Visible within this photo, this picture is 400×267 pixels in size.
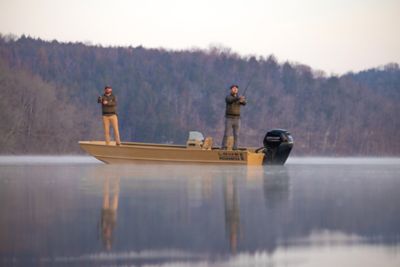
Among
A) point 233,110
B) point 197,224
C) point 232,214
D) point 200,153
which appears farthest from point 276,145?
point 197,224

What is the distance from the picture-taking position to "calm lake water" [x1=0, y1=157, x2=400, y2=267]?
29.4 ft

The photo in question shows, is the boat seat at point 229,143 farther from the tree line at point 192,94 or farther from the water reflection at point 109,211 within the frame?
the tree line at point 192,94

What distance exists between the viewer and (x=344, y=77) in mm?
75812

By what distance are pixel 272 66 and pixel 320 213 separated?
2612 inches

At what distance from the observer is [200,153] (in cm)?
2595

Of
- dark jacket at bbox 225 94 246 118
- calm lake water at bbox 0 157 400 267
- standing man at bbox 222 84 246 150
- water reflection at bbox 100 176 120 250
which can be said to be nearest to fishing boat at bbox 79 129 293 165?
standing man at bbox 222 84 246 150

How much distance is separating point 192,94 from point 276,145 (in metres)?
→ 45.9

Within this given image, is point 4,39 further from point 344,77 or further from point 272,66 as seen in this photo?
point 344,77

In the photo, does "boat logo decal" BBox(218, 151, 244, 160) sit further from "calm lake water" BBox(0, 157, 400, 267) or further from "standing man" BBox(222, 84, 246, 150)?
"calm lake water" BBox(0, 157, 400, 267)

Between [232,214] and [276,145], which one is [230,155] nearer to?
[276,145]

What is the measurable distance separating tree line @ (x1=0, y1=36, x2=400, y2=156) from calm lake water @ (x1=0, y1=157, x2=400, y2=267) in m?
38.3

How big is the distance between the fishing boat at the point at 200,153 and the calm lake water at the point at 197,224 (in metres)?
8.11

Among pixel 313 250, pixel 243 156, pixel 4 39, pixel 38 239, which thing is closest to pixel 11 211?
pixel 38 239

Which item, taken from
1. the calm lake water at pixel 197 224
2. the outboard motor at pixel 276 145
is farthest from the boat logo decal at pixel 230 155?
the calm lake water at pixel 197 224
